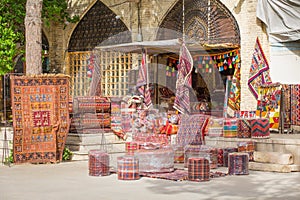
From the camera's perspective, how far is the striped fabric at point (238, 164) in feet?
28.4

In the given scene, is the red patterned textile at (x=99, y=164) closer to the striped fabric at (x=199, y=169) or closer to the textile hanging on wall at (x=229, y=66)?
the striped fabric at (x=199, y=169)

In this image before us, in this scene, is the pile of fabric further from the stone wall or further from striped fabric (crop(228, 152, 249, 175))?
striped fabric (crop(228, 152, 249, 175))

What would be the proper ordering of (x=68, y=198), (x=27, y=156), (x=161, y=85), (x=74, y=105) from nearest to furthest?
1. (x=68, y=198)
2. (x=27, y=156)
3. (x=74, y=105)
4. (x=161, y=85)

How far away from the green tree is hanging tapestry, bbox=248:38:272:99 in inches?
231

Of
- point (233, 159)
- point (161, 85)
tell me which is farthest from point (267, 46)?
point (233, 159)

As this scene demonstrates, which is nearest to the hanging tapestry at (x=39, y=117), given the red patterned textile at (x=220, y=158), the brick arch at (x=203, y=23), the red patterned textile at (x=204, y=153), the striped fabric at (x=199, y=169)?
the red patterned textile at (x=204, y=153)

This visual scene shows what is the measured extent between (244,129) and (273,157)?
109 centimetres

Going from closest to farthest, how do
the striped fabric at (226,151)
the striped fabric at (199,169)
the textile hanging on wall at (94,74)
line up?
the striped fabric at (199,169) → the striped fabric at (226,151) → the textile hanging on wall at (94,74)

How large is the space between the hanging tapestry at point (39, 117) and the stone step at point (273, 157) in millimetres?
3542

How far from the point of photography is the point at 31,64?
1117 centimetres

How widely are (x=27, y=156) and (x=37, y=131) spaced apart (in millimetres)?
482

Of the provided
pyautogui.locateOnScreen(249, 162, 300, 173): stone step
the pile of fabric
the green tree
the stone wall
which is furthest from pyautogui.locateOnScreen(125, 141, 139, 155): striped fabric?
the green tree

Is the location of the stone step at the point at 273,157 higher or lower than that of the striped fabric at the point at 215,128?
lower

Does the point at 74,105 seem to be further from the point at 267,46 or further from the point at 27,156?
the point at 267,46
